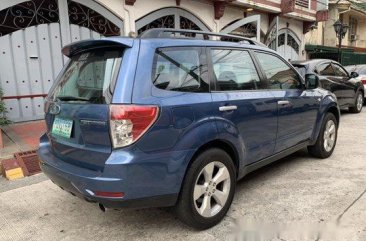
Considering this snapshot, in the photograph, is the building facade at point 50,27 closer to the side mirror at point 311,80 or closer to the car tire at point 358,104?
the car tire at point 358,104

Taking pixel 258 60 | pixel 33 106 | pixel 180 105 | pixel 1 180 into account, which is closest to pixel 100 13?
pixel 33 106

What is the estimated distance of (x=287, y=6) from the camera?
44.9ft

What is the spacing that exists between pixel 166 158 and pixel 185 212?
55cm

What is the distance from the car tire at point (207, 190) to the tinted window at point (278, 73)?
49.9 inches

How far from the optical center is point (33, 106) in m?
7.32

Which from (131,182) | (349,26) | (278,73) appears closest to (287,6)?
(278,73)

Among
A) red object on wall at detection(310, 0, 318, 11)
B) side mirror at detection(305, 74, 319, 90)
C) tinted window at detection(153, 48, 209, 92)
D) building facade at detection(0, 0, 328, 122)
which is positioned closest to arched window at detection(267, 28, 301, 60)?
red object on wall at detection(310, 0, 318, 11)

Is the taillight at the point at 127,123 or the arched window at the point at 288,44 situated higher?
the arched window at the point at 288,44

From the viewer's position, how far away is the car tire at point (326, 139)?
195 inches

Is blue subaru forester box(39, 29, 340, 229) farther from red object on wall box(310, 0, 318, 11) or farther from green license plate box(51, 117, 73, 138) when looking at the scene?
red object on wall box(310, 0, 318, 11)

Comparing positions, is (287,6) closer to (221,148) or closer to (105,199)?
(221,148)

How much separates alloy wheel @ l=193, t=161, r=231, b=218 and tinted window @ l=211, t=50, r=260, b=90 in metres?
0.78

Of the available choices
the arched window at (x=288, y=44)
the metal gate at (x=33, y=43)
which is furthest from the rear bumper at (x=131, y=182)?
the arched window at (x=288, y=44)

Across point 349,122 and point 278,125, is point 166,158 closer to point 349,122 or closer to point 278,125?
point 278,125
